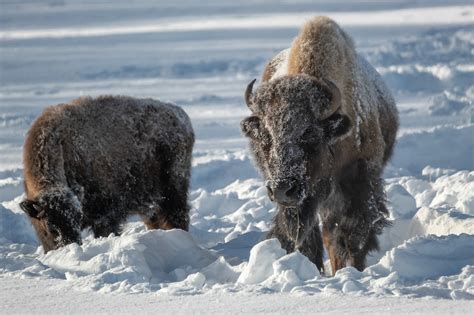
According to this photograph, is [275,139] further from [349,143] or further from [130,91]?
[130,91]

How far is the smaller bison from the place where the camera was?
820 centimetres

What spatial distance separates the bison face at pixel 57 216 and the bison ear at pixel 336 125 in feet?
7.17

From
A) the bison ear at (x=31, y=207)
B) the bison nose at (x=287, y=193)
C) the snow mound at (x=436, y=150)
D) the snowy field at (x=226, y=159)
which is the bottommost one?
the snow mound at (x=436, y=150)

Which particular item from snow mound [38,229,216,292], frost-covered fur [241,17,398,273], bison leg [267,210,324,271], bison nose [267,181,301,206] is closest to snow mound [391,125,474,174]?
frost-covered fur [241,17,398,273]

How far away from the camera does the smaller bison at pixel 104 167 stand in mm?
8195

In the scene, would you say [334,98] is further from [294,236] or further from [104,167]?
[104,167]

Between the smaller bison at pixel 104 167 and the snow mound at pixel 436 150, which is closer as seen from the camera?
the smaller bison at pixel 104 167

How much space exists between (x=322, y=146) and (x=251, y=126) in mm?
513

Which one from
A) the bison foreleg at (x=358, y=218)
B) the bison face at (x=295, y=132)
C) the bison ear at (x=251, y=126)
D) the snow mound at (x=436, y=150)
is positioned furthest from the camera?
the snow mound at (x=436, y=150)

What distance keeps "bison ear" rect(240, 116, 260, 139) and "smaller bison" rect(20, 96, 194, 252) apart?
1714 millimetres

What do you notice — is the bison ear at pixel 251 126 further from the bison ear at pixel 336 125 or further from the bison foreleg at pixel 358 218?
the bison foreleg at pixel 358 218

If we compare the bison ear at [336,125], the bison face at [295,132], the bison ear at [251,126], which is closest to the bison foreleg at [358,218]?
the bison face at [295,132]

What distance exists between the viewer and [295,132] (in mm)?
7027

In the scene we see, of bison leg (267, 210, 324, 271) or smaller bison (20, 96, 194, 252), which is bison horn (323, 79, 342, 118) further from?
smaller bison (20, 96, 194, 252)
